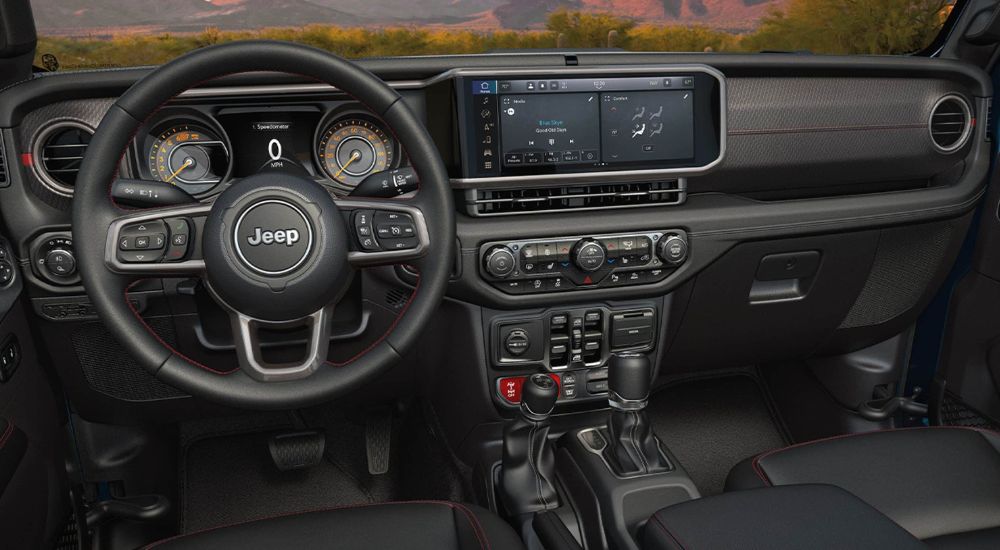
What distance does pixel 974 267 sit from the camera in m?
2.13

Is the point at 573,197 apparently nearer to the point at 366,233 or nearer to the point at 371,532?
the point at 366,233

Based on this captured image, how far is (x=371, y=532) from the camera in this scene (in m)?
1.28

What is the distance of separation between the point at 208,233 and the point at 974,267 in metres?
2.04

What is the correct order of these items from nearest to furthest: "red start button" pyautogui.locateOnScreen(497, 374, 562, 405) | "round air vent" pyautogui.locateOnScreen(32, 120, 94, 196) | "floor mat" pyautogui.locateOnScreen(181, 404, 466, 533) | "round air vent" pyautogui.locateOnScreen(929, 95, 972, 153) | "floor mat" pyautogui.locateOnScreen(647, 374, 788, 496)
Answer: "round air vent" pyautogui.locateOnScreen(32, 120, 94, 196) < "red start button" pyautogui.locateOnScreen(497, 374, 562, 405) < "round air vent" pyautogui.locateOnScreen(929, 95, 972, 153) < "floor mat" pyautogui.locateOnScreen(181, 404, 466, 533) < "floor mat" pyautogui.locateOnScreen(647, 374, 788, 496)

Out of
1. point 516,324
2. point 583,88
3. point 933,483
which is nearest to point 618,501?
point 516,324

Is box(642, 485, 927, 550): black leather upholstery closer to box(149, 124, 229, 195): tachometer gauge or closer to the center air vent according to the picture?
the center air vent

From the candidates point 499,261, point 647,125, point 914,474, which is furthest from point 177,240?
point 914,474

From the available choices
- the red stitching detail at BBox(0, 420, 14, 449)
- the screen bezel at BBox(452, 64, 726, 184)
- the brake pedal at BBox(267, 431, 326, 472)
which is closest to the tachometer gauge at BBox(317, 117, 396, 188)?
the screen bezel at BBox(452, 64, 726, 184)

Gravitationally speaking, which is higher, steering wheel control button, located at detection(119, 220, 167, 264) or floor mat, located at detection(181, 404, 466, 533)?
steering wheel control button, located at detection(119, 220, 167, 264)

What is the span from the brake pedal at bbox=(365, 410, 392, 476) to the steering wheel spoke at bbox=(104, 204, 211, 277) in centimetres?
121

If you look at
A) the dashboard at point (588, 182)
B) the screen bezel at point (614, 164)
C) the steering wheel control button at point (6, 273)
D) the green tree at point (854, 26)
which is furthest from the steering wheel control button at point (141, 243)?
the green tree at point (854, 26)

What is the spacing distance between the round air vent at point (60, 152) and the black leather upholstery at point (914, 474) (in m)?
1.50

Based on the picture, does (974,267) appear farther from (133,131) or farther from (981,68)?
(133,131)

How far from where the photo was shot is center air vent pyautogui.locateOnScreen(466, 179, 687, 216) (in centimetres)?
167
